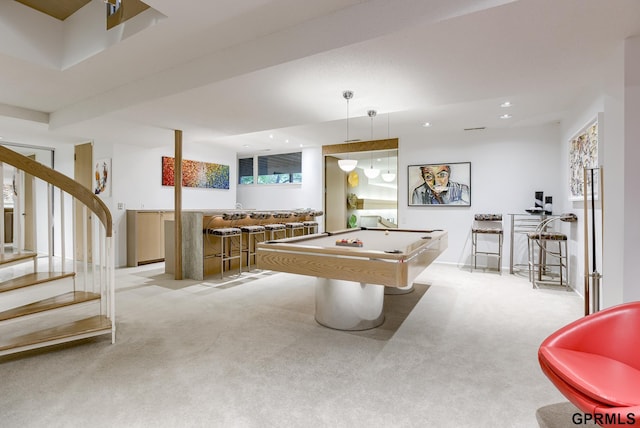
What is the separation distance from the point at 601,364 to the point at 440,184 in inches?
205

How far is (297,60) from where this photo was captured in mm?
2674

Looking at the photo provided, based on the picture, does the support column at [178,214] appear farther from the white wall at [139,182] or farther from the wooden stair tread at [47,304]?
the wooden stair tread at [47,304]

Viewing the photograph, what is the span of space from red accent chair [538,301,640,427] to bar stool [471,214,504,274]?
411 cm

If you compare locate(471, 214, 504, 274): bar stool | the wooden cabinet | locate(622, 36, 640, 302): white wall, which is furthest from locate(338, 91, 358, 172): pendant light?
the wooden cabinet

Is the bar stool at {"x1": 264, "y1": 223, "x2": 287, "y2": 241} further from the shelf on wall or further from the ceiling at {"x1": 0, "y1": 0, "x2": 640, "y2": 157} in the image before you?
the shelf on wall

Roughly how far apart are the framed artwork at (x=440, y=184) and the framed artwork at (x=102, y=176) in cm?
596

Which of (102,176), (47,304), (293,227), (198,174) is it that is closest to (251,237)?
(293,227)

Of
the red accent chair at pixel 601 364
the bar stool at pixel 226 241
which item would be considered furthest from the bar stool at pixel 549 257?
the bar stool at pixel 226 241

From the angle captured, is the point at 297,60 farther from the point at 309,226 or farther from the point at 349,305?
the point at 309,226

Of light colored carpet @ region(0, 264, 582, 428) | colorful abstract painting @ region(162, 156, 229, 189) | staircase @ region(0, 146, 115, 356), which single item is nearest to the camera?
light colored carpet @ region(0, 264, 582, 428)

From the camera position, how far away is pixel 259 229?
5.59 metres

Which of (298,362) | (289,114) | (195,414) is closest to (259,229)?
(289,114)

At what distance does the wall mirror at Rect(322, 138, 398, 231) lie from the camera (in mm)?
7375

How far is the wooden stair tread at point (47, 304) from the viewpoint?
7.75ft
